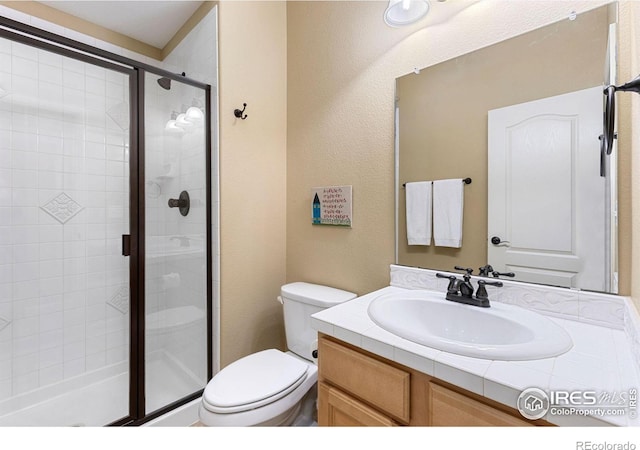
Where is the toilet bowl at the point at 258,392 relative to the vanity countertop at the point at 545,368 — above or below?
below

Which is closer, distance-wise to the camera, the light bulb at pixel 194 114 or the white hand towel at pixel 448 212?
the white hand towel at pixel 448 212

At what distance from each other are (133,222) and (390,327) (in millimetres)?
1377

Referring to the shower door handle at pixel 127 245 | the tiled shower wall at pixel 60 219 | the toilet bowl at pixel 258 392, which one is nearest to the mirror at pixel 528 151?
the toilet bowl at pixel 258 392

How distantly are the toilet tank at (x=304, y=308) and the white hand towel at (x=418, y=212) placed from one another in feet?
1.46

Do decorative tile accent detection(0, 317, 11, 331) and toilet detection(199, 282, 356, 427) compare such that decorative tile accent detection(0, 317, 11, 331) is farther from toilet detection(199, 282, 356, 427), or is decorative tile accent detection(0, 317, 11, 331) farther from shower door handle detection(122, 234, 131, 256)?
toilet detection(199, 282, 356, 427)

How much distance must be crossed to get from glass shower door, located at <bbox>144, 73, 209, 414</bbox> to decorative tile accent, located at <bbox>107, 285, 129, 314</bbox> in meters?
0.19

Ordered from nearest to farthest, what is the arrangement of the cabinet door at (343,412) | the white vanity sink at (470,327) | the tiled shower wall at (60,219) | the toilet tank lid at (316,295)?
the white vanity sink at (470,327)
the cabinet door at (343,412)
the toilet tank lid at (316,295)
the tiled shower wall at (60,219)

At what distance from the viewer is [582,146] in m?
0.92

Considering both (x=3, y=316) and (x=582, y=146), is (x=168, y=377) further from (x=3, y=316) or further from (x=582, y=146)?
(x=582, y=146)

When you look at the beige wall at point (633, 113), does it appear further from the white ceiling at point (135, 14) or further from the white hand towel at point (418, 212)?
the white ceiling at point (135, 14)

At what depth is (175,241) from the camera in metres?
1.69

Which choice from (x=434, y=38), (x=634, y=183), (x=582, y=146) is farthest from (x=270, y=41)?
(x=634, y=183)

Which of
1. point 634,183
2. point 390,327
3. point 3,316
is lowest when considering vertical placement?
point 3,316

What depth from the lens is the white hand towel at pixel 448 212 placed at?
118 centimetres
